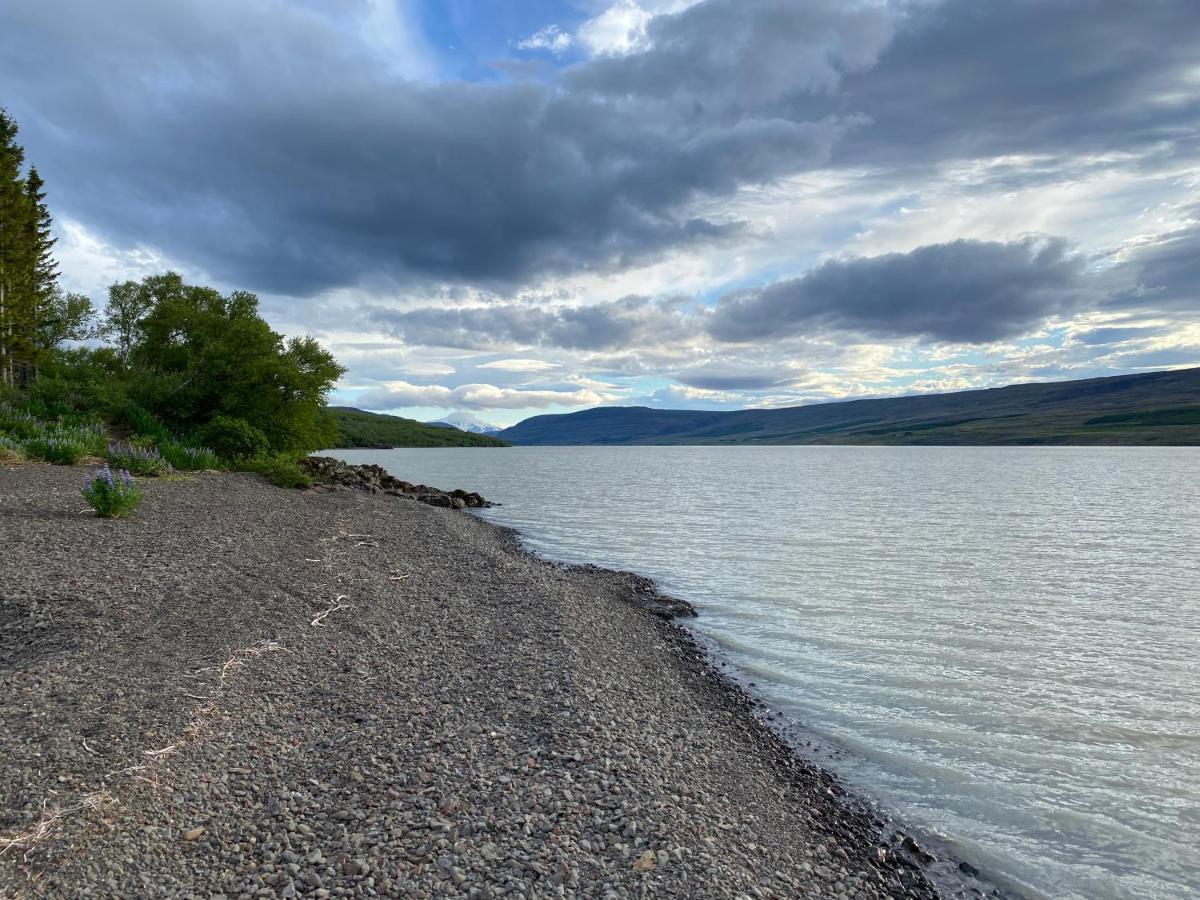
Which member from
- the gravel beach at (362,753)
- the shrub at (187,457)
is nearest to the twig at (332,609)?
the gravel beach at (362,753)

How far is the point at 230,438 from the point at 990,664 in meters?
36.3

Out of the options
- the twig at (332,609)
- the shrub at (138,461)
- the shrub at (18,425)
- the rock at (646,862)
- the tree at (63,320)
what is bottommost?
the rock at (646,862)

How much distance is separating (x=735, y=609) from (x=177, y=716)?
14052 millimetres

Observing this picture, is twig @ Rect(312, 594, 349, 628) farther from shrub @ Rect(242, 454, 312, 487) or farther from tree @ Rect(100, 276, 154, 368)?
tree @ Rect(100, 276, 154, 368)

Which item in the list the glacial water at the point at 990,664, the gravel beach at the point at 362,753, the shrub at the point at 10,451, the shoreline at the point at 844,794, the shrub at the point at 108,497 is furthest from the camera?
the shrub at the point at 10,451

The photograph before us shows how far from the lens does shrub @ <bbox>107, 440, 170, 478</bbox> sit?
25.1 m

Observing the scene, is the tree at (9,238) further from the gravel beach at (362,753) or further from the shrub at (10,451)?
the gravel beach at (362,753)

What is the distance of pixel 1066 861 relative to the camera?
7.52m

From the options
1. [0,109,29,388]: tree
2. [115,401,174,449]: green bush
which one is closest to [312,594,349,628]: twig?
[115,401,174,449]: green bush

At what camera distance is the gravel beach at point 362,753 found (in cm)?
541

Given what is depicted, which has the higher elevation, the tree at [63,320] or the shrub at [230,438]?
the tree at [63,320]

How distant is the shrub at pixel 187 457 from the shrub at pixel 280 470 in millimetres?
1798

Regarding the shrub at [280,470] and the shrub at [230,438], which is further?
the shrub at [230,438]

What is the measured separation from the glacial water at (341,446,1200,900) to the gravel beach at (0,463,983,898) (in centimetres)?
144
